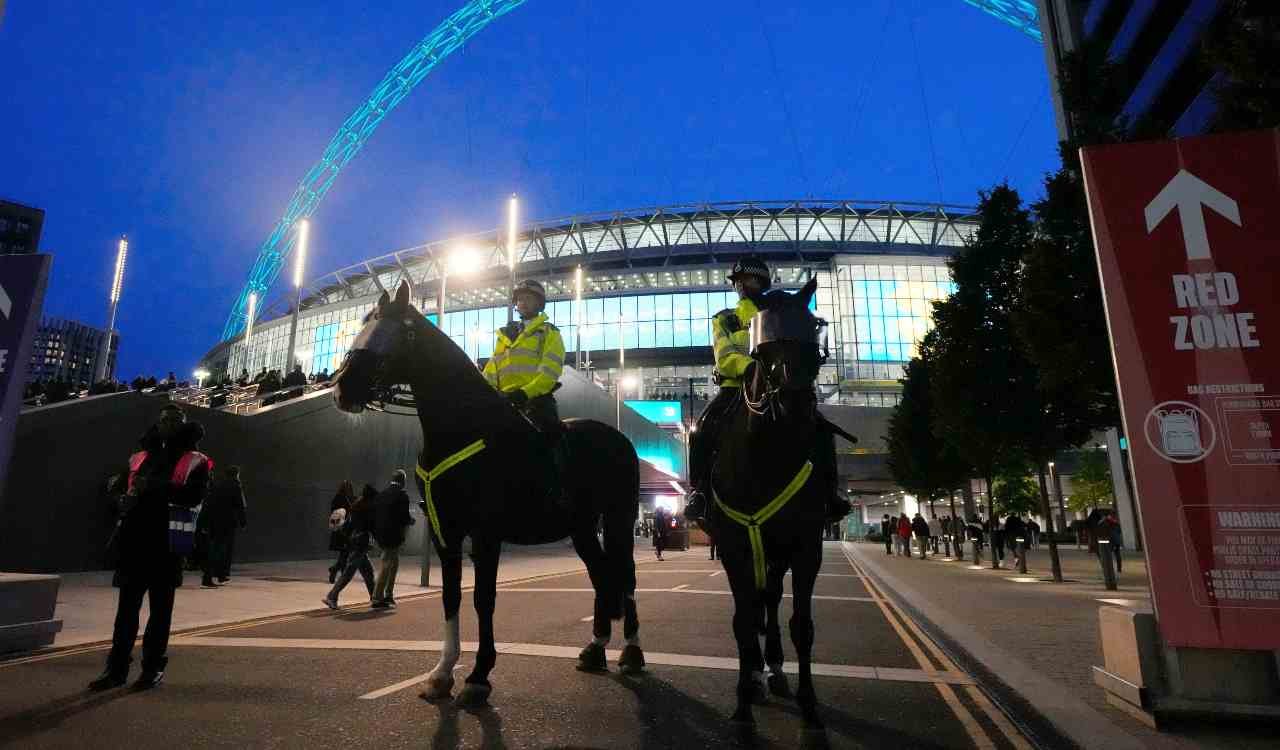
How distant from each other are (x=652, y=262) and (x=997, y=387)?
212ft

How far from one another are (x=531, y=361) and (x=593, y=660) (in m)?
2.57

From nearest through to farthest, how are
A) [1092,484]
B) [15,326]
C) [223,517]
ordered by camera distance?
[15,326] → [223,517] → [1092,484]

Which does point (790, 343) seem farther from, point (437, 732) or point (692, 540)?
point (692, 540)

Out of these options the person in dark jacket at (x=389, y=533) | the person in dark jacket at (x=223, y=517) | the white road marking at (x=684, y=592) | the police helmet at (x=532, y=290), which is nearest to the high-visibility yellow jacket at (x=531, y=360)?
the police helmet at (x=532, y=290)

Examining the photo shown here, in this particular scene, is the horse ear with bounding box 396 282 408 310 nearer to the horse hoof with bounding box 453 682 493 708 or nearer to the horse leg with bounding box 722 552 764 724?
the horse hoof with bounding box 453 682 493 708

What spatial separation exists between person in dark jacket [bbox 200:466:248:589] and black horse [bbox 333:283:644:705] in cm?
1096

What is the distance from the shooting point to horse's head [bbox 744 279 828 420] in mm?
3900

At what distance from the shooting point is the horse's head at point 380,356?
4.68 meters

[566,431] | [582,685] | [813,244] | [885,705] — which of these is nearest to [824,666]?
[885,705]

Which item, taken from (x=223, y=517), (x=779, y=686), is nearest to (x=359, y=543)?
(x=223, y=517)

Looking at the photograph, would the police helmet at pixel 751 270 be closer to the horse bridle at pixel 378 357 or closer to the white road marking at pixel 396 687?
the horse bridle at pixel 378 357

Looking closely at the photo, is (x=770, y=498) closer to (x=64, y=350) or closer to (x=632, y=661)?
(x=632, y=661)

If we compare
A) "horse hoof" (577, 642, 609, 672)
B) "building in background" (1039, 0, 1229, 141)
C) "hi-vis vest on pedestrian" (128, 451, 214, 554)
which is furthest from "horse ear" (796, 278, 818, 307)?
"building in background" (1039, 0, 1229, 141)

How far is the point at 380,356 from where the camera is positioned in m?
4.79
